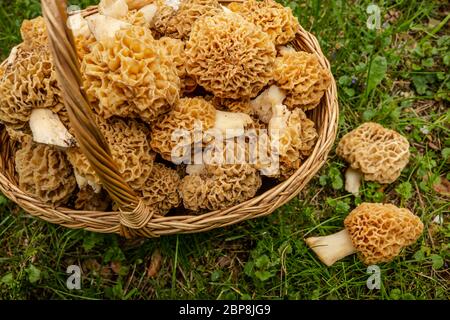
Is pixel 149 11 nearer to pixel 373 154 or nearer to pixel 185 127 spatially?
pixel 185 127

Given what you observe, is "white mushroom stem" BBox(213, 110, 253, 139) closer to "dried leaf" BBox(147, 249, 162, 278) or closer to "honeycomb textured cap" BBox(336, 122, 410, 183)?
"honeycomb textured cap" BBox(336, 122, 410, 183)

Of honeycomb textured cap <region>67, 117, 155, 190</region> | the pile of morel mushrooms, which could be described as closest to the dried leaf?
the pile of morel mushrooms

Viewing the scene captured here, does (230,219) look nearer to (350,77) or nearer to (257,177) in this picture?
(257,177)

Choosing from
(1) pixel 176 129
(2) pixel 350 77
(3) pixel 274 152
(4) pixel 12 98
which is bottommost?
(2) pixel 350 77

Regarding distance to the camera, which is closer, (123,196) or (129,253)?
(123,196)

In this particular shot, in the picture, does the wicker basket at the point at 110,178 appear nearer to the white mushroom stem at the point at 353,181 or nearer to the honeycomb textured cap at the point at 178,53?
the white mushroom stem at the point at 353,181

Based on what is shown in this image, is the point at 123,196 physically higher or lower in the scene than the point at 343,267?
higher
